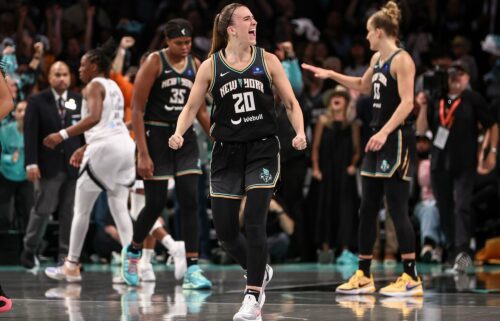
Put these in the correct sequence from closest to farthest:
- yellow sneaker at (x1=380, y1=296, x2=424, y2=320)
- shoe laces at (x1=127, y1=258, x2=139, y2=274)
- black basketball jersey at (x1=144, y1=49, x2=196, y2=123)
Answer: yellow sneaker at (x1=380, y1=296, x2=424, y2=320)
black basketball jersey at (x1=144, y1=49, x2=196, y2=123)
shoe laces at (x1=127, y1=258, x2=139, y2=274)

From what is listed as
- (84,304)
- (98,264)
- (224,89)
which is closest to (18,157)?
(98,264)

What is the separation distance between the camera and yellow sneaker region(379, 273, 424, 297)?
28.5 ft

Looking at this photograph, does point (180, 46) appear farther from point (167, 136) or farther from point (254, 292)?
point (254, 292)

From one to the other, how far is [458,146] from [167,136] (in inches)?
152

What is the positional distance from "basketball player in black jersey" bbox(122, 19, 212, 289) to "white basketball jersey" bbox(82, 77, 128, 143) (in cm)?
73

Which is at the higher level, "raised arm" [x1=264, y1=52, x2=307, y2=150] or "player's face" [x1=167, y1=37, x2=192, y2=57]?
"player's face" [x1=167, y1=37, x2=192, y2=57]

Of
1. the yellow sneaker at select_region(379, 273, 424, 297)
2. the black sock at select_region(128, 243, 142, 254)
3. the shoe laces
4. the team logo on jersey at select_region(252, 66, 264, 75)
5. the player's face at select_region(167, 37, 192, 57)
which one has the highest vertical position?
the player's face at select_region(167, 37, 192, 57)

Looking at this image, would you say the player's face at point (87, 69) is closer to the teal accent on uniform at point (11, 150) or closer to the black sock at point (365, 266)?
the teal accent on uniform at point (11, 150)

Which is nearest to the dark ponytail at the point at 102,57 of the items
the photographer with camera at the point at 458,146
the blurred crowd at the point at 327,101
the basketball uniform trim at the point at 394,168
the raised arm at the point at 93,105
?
the raised arm at the point at 93,105

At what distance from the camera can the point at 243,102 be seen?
23.5 feet

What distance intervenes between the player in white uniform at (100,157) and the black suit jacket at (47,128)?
1661mm

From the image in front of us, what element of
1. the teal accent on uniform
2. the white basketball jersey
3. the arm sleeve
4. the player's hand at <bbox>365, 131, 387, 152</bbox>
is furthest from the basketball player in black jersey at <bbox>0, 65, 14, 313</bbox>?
the teal accent on uniform

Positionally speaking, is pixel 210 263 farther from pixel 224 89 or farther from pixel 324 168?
pixel 224 89

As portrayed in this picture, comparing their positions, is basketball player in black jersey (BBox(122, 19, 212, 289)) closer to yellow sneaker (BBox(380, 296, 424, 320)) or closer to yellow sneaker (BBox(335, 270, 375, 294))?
yellow sneaker (BBox(335, 270, 375, 294))
